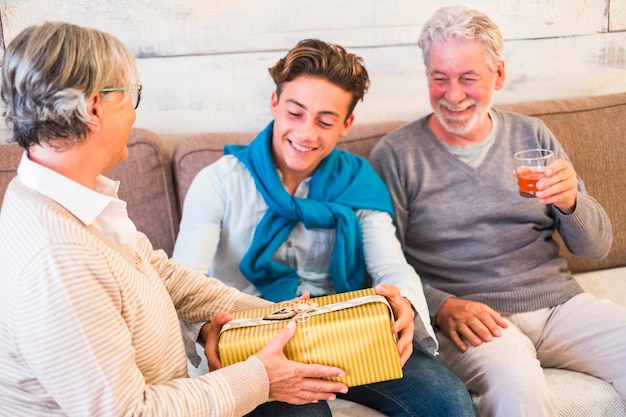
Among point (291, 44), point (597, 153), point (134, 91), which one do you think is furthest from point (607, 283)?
point (134, 91)

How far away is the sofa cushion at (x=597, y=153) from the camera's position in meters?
2.23

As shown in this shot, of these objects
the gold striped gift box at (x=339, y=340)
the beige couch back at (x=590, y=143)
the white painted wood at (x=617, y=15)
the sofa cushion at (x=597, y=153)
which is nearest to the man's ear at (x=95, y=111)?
the gold striped gift box at (x=339, y=340)

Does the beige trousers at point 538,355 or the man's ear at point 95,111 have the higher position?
the man's ear at point 95,111

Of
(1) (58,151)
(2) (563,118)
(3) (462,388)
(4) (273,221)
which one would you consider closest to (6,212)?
(1) (58,151)

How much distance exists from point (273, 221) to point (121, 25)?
2.96 ft

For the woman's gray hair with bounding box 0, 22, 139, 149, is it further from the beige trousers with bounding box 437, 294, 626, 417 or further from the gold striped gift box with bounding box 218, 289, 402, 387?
the beige trousers with bounding box 437, 294, 626, 417

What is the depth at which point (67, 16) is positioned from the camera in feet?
7.20

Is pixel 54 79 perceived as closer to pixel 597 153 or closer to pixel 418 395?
pixel 418 395

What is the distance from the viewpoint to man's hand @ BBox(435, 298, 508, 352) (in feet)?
5.76

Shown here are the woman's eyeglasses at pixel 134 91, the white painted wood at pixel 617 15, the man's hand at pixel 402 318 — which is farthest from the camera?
the white painted wood at pixel 617 15

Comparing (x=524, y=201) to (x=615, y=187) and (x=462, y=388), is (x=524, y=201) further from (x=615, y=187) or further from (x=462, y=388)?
(x=462, y=388)

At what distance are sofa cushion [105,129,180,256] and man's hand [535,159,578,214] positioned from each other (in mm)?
1046

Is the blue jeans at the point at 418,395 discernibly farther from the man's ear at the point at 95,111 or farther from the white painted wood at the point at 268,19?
the white painted wood at the point at 268,19

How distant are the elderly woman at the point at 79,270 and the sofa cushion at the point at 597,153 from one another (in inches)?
54.8
